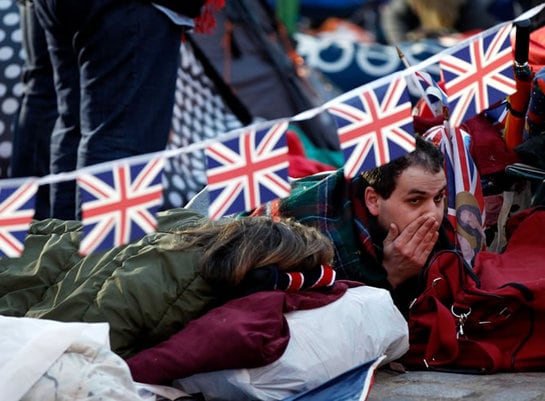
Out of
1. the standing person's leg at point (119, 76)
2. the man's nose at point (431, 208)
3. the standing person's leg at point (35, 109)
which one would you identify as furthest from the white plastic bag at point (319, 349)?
the standing person's leg at point (35, 109)

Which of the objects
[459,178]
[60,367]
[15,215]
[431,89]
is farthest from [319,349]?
[431,89]

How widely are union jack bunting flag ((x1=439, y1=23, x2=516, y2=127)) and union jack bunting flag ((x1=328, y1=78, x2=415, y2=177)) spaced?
25cm

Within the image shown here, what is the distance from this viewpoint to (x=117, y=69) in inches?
176

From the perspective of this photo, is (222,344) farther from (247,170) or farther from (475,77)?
(475,77)

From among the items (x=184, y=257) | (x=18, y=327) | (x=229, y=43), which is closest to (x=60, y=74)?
(x=184, y=257)

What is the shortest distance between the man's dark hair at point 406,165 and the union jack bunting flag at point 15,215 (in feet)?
3.99

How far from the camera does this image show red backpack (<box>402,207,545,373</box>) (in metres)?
3.78

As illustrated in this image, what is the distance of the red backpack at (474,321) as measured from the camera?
3.78 m

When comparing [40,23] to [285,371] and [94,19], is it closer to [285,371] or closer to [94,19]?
[94,19]

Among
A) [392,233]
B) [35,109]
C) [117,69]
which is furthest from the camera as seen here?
[35,109]

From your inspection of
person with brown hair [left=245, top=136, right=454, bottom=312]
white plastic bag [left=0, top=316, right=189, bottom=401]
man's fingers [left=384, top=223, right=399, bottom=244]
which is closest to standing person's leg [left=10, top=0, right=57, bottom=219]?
person with brown hair [left=245, top=136, right=454, bottom=312]

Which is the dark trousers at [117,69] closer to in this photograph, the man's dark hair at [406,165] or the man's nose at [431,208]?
the man's dark hair at [406,165]

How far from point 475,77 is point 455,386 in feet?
2.83

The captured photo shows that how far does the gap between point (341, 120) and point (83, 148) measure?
4.06 feet
